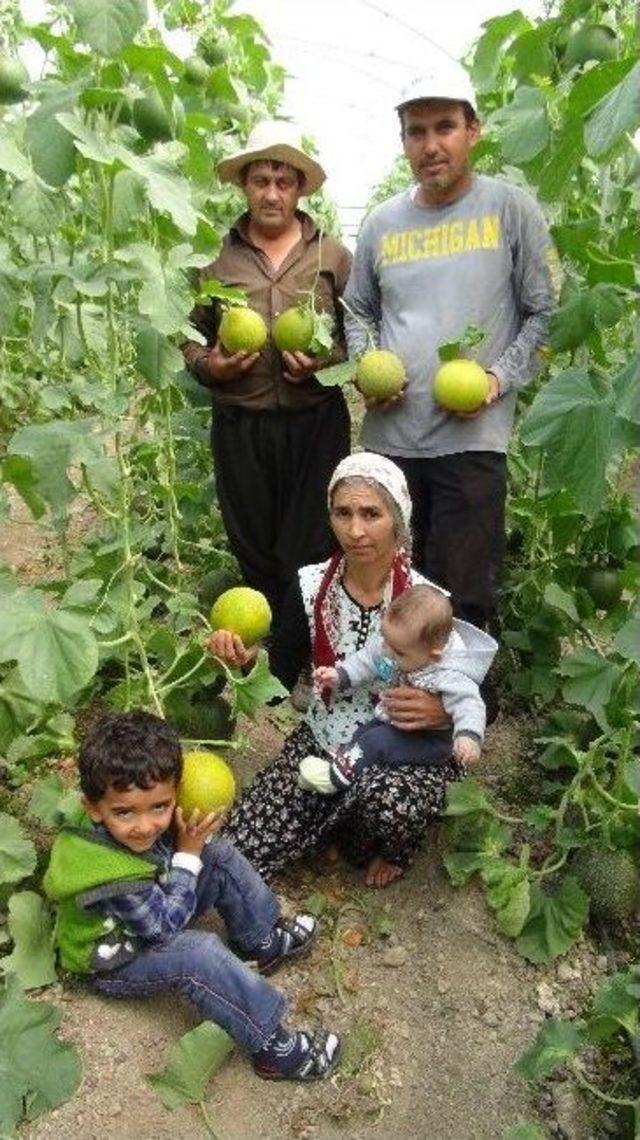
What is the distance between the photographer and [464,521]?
281cm

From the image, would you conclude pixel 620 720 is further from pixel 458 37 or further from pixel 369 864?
pixel 458 37

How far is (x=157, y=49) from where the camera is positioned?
5.68ft

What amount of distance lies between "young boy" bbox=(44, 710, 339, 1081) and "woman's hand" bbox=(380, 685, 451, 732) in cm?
50

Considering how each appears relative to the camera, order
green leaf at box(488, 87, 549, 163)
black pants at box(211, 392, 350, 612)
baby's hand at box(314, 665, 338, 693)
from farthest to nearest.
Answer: black pants at box(211, 392, 350, 612) < baby's hand at box(314, 665, 338, 693) < green leaf at box(488, 87, 549, 163)

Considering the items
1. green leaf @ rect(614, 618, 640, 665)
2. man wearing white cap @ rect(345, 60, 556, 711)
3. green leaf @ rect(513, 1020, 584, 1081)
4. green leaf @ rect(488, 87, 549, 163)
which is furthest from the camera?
man wearing white cap @ rect(345, 60, 556, 711)

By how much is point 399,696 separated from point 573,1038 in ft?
2.63

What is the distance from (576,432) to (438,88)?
106cm

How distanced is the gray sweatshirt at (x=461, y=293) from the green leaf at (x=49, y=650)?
3.89 ft

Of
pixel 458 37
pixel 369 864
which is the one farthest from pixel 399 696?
pixel 458 37

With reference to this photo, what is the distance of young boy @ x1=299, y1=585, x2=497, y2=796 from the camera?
7.68 feet

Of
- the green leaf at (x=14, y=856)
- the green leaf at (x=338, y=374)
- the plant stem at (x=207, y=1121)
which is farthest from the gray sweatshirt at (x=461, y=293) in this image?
the plant stem at (x=207, y=1121)

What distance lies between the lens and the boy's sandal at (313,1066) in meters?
2.10

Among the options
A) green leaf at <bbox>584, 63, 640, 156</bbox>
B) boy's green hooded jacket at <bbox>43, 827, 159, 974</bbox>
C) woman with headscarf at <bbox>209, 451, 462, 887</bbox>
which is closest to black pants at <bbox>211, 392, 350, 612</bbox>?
woman with headscarf at <bbox>209, 451, 462, 887</bbox>

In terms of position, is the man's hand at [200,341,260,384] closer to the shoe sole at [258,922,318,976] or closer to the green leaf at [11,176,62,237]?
the green leaf at [11,176,62,237]
